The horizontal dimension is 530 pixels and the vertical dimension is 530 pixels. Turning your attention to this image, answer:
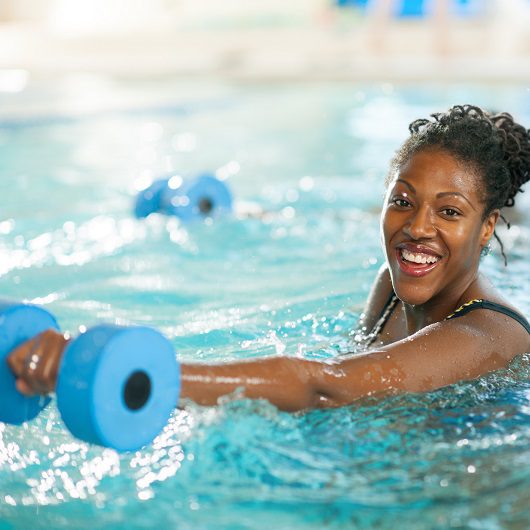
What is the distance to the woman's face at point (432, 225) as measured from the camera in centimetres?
271

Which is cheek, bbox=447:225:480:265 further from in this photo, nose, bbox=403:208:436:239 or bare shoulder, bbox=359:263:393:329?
bare shoulder, bbox=359:263:393:329

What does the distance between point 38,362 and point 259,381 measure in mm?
565

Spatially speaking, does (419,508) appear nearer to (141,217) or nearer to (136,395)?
(136,395)

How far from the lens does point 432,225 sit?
8.91ft

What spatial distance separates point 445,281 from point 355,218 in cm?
309

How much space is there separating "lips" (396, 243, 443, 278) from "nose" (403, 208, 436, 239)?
0.15ft

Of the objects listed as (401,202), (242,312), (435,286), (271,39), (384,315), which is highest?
(271,39)

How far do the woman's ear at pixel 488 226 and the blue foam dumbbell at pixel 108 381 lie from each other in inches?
45.2

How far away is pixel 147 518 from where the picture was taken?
7.83 ft

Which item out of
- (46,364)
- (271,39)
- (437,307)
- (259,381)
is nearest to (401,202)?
(437,307)

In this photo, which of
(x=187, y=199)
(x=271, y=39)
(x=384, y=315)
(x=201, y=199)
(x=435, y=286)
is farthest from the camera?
(x=271, y=39)

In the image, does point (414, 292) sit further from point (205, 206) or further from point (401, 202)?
point (205, 206)

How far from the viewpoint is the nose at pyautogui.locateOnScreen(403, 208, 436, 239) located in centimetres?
271

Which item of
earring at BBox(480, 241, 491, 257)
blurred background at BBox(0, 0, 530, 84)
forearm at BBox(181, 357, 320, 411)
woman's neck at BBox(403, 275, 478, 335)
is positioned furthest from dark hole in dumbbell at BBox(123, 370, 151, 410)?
blurred background at BBox(0, 0, 530, 84)
